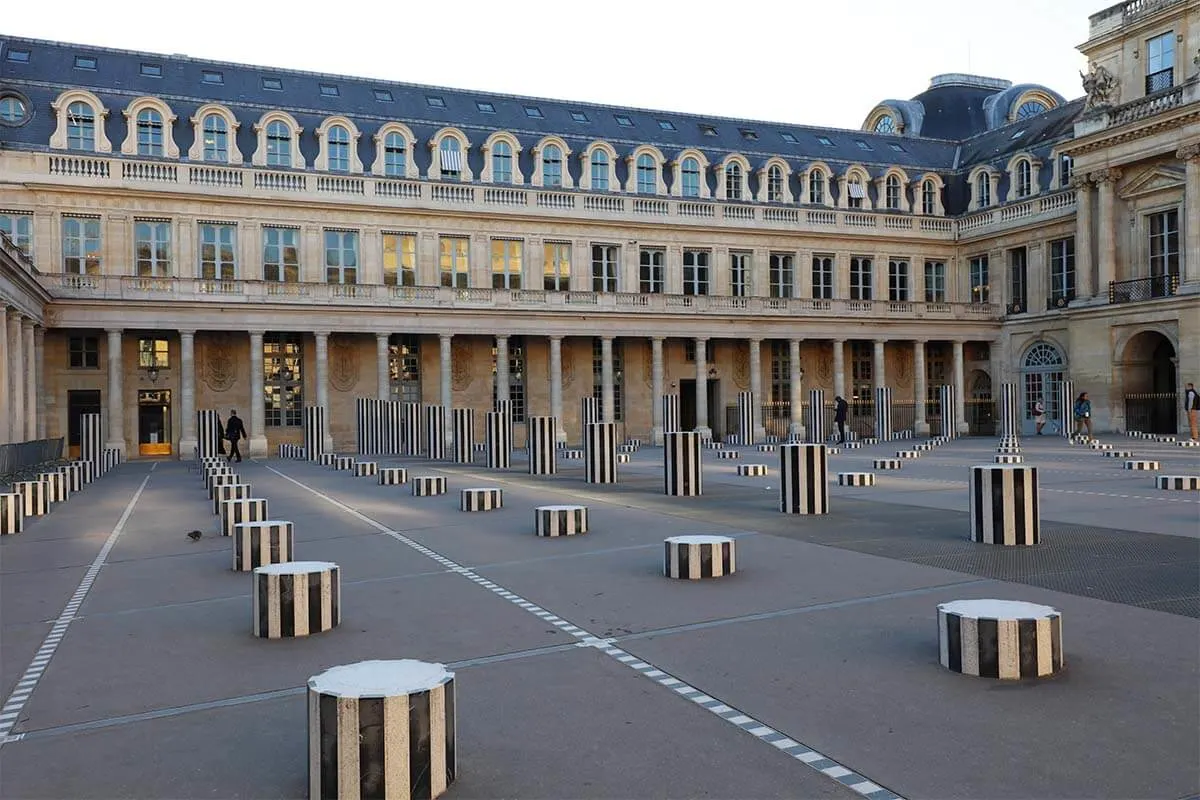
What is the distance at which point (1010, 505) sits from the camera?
1170 cm

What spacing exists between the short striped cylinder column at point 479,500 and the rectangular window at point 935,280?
44.3 meters

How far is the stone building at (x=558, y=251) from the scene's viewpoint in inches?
1581

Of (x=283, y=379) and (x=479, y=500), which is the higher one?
(x=283, y=379)

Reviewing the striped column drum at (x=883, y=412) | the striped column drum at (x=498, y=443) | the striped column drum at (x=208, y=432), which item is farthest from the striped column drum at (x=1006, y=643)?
the striped column drum at (x=883, y=412)

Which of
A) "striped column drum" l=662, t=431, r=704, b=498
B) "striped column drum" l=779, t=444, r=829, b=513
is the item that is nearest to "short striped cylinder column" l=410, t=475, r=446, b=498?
"striped column drum" l=662, t=431, r=704, b=498

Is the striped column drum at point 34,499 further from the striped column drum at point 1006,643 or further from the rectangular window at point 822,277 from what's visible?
the rectangular window at point 822,277

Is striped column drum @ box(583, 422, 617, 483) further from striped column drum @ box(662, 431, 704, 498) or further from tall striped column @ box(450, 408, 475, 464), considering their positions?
tall striped column @ box(450, 408, 475, 464)

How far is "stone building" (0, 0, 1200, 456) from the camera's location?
1581 inches

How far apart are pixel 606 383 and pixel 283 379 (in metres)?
15.2

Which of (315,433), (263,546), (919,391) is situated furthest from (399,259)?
(263,546)

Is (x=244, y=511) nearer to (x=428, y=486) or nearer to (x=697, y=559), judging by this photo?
(x=428, y=486)

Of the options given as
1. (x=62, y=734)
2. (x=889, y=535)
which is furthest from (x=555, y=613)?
(x=889, y=535)

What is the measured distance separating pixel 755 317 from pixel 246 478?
30.0 meters

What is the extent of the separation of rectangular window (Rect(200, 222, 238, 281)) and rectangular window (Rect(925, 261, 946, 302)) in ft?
122
